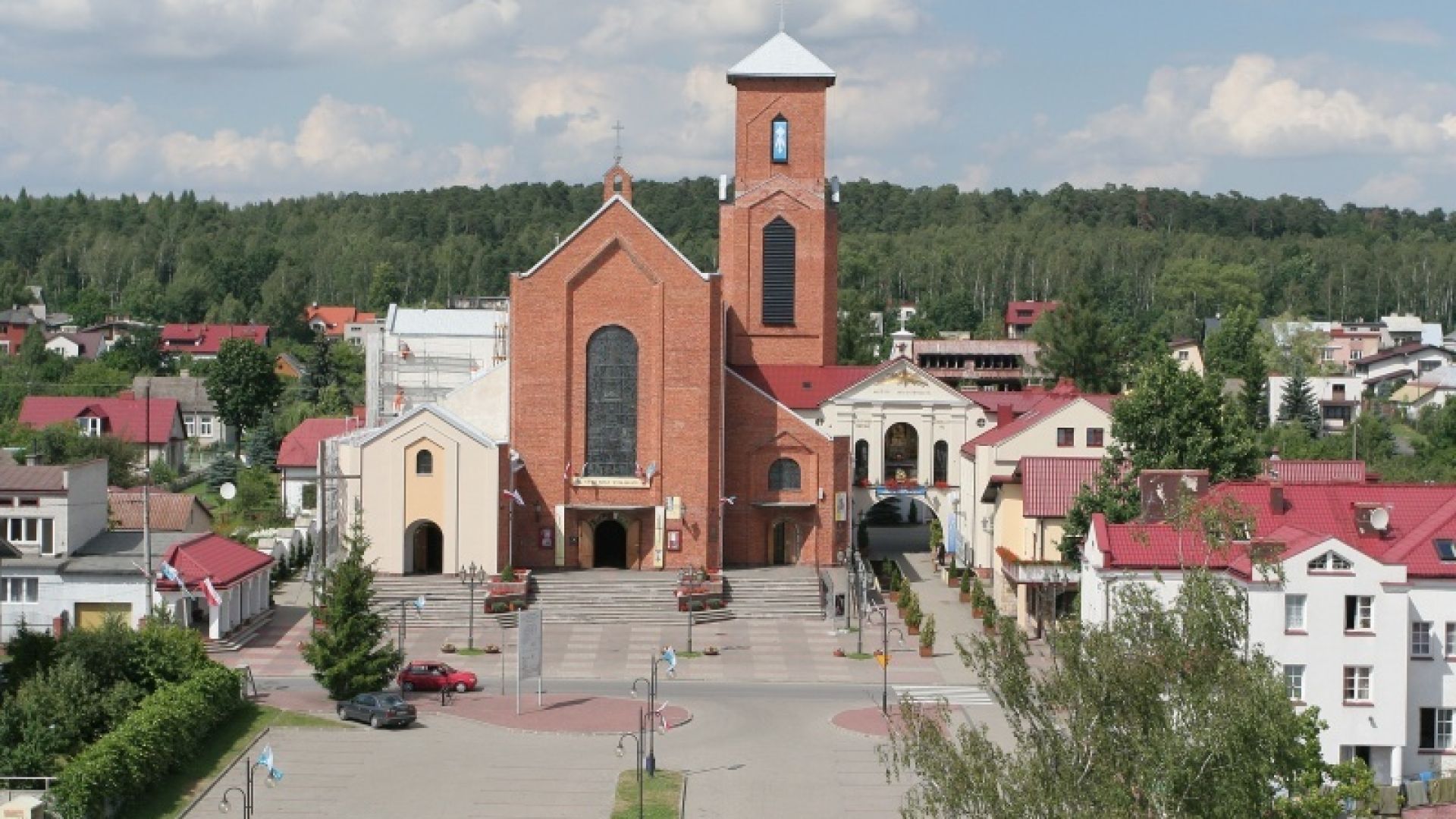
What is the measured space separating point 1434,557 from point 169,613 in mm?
32321

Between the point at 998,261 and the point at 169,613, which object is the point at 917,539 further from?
the point at 998,261

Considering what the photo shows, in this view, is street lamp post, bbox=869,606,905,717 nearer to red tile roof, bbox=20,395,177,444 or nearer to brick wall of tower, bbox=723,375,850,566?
brick wall of tower, bbox=723,375,850,566

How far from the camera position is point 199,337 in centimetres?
15950

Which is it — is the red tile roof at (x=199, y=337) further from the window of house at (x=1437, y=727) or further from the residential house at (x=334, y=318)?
the window of house at (x=1437, y=727)

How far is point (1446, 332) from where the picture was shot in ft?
600

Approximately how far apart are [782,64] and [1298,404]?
46.7 meters

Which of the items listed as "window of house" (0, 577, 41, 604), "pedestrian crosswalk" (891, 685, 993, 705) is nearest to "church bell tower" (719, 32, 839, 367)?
"pedestrian crosswalk" (891, 685, 993, 705)

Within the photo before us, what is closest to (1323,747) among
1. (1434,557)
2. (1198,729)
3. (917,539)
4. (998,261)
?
(1434,557)

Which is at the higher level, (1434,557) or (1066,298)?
(1066,298)

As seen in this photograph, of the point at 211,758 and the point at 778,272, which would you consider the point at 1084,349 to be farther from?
the point at 211,758

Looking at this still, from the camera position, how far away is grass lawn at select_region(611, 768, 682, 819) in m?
40.6

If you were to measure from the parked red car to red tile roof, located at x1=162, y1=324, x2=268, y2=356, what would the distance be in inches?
4215

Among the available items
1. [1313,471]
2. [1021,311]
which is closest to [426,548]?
[1313,471]

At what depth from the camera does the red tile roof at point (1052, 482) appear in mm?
62594
